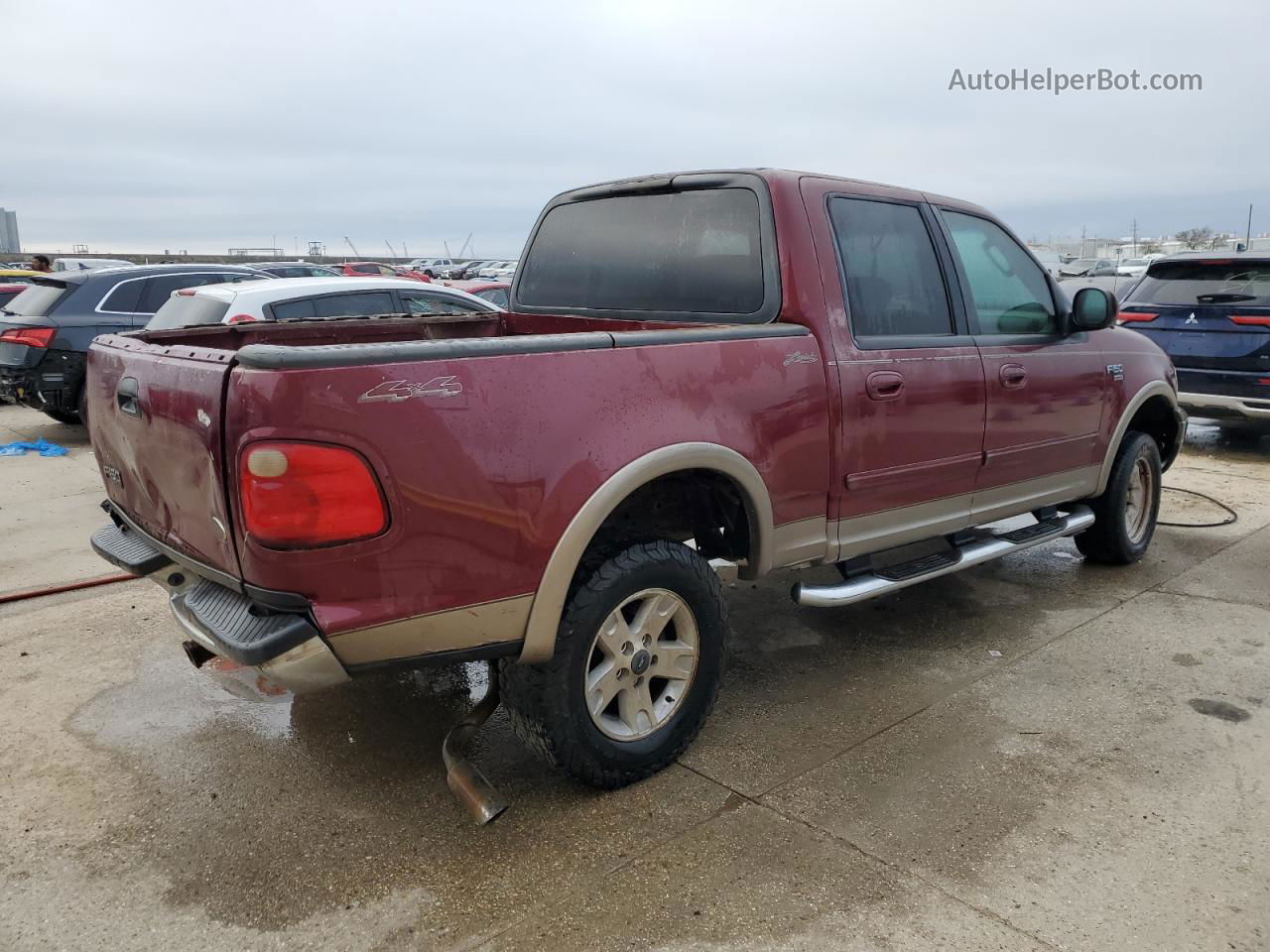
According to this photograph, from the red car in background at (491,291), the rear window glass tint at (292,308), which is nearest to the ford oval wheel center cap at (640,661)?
the rear window glass tint at (292,308)

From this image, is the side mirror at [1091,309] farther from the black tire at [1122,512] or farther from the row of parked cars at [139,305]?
the row of parked cars at [139,305]

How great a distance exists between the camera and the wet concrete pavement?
2.54 meters

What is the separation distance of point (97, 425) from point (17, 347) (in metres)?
6.78

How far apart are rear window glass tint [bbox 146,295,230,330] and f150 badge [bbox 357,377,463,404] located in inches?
196

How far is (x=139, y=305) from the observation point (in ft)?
31.9

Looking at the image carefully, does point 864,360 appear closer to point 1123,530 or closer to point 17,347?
point 1123,530

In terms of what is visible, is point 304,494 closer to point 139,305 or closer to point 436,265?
point 139,305

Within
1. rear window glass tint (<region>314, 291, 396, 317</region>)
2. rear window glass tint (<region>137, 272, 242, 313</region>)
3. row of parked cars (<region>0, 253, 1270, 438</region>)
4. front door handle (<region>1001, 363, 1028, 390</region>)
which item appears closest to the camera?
front door handle (<region>1001, 363, 1028, 390</region>)

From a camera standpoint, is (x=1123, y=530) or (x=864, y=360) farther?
(x=1123, y=530)

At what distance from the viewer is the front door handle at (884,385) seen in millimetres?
3627

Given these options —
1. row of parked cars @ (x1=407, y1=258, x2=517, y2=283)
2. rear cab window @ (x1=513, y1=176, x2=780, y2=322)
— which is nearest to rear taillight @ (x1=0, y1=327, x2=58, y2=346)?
rear cab window @ (x1=513, y1=176, x2=780, y2=322)

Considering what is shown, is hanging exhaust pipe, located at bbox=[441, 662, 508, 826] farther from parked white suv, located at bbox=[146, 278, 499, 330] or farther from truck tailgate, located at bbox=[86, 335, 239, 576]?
parked white suv, located at bbox=[146, 278, 499, 330]

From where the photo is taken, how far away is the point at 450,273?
137ft

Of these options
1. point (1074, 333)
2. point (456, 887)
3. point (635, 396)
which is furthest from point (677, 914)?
point (1074, 333)
